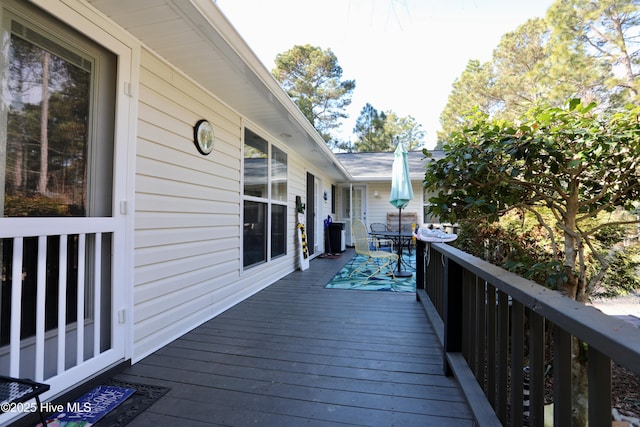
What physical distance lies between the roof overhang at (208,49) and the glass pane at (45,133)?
0.50 meters

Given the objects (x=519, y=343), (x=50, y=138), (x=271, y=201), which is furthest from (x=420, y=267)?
(x=50, y=138)

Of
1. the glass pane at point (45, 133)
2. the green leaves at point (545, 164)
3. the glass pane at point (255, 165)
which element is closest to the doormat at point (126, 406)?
the glass pane at point (45, 133)

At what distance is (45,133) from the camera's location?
167cm

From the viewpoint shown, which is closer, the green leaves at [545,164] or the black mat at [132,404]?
the black mat at [132,404]

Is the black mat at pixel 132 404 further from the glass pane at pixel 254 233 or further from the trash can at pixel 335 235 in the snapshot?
the trash can at pixel 335 235

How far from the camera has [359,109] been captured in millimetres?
22562

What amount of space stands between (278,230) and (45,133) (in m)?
3.61

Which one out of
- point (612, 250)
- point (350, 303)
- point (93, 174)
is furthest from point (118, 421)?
point (612, 250)

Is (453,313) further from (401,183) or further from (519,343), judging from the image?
(401,183)

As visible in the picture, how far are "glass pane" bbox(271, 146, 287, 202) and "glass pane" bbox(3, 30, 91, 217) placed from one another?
119 inches

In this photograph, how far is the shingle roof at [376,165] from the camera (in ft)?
30.3

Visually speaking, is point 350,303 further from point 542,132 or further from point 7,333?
point 7,333

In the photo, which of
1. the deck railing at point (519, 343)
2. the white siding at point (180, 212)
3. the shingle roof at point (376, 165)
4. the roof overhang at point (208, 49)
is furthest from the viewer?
the shingle roof at point (376, 165)

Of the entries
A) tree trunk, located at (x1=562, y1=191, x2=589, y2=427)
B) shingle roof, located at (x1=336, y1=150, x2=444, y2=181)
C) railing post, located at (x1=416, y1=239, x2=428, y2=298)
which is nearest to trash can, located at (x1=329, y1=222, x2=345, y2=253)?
shingle roof, located at (x1=336, y1=150, x2=444, y2=181)
